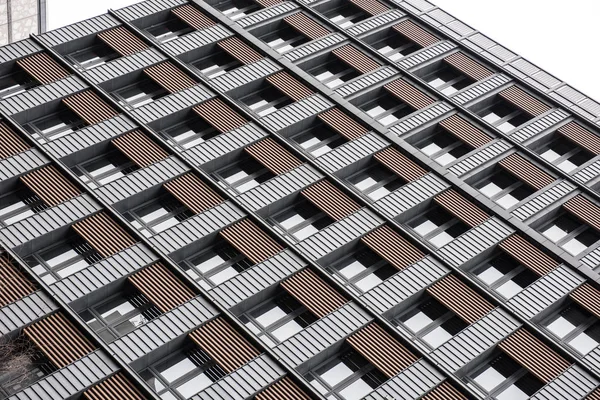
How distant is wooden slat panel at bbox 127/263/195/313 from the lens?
1516 inches

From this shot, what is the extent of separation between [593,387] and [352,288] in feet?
37.9

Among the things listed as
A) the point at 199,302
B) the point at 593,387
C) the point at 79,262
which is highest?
the point at 79,262

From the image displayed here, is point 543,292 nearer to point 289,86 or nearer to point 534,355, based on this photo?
point 534,355

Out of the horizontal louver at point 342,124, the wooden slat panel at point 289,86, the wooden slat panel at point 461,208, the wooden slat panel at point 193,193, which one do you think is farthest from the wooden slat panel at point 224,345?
the wooden slat panel at point 289,86

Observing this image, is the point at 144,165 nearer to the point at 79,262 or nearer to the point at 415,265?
the point at 79,262

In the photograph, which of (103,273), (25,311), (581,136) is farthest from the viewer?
(581,136)

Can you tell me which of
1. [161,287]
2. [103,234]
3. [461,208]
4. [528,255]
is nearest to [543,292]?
[528,255]

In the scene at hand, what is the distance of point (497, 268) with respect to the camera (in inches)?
1725

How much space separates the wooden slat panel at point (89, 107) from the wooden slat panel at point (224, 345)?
49.6 ft

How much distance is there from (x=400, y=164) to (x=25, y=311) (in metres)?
21.4

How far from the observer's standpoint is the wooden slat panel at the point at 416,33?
57.4m

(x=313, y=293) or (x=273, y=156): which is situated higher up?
(x=273, y=156)

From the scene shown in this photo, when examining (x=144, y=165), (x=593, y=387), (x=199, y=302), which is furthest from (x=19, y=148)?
(x=593, y=387)

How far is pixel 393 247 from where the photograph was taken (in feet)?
141
